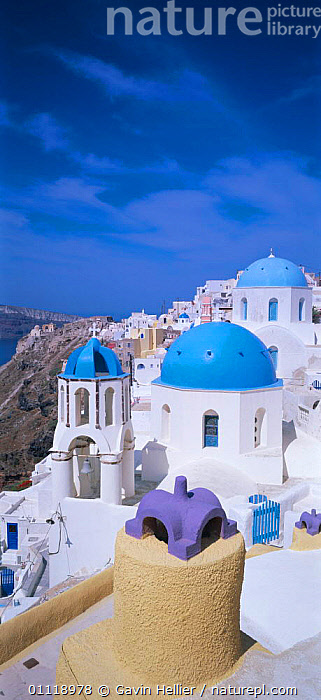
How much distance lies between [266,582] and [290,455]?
19.8 feet

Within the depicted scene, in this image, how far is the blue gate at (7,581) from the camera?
33.8 feet

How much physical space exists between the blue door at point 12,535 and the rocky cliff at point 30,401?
65.7 feet

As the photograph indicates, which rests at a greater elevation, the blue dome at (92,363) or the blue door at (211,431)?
the blue dome at (92,363)

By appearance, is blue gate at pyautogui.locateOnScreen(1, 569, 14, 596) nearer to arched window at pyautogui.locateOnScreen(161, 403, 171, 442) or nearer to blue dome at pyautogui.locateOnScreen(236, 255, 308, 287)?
arched window at pyautogui.locateOnScreen(161, 403, 171, 442)

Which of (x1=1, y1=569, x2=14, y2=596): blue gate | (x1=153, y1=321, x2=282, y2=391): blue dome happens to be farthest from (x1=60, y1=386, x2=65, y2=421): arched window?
(x1=1, y1=569, x2=14, y2=596): blue gate

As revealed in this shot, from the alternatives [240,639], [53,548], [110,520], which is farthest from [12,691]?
[53,548]

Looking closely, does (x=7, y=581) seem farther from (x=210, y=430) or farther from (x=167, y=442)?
(x=210, y=430)

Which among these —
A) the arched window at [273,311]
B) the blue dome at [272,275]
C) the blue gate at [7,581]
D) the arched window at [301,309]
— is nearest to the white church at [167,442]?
the blue gate at [7,581]

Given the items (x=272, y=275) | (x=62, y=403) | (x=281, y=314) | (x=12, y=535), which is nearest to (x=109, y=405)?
(x=62, y=403)

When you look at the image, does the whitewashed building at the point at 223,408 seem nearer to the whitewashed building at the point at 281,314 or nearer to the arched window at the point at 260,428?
the arched window at the point at 260,428

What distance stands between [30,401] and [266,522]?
3688cm

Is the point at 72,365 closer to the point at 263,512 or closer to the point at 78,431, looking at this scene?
the point at 78,431

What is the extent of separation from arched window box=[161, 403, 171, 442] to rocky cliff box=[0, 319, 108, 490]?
21.2m

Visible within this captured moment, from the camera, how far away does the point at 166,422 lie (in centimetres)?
1116
